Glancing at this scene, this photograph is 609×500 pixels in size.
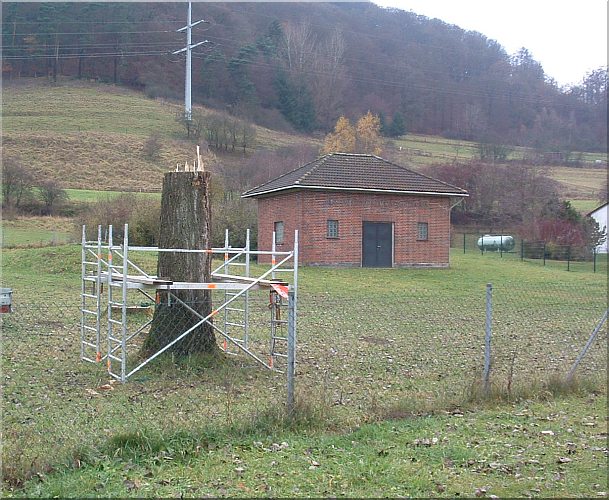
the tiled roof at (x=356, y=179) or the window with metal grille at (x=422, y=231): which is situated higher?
the tiled roof at (x=356, y=179)

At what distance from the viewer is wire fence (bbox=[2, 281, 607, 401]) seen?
34.4ft

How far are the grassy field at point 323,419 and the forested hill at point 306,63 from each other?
59211 mm

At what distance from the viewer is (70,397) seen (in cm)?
891

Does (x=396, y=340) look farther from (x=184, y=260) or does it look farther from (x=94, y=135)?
(x=94, y=135)

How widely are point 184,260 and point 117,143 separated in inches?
2326

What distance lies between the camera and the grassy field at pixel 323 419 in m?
5.79

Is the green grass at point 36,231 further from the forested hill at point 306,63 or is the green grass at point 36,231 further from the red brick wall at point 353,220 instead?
the forested hill at point 306,63

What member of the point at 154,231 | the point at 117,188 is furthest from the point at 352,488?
the point at 117,188

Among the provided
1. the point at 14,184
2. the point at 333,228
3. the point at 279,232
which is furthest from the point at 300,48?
the point at 333,228

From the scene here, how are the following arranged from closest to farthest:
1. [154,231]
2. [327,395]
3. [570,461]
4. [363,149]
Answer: [570,461] < [327,395] < [154,231] < [363,149]

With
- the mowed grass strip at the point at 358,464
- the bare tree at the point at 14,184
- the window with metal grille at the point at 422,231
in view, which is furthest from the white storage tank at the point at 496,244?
the mowed grass strip at the point at 358,464

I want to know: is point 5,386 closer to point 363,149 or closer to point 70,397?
point 70,397

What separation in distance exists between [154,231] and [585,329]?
2085 centimetres

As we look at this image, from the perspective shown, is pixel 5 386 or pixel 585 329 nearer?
pixel 5 386
